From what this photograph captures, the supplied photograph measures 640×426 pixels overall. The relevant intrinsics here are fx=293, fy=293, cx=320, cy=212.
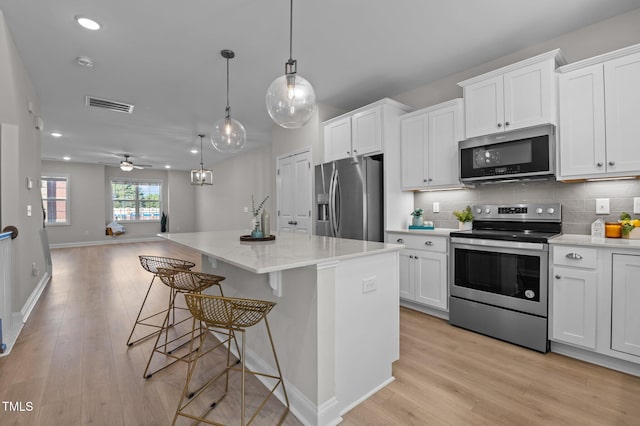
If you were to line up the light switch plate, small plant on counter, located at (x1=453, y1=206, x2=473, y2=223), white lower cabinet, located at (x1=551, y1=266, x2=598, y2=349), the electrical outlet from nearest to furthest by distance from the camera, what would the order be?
the electrical outlet < white lower cabinet, located at (x1=551, y1=266, x2=598, y2=349) < the light switch plate < small plant on counter, located at (x1=453, y1=206, x2=473, y2=223)

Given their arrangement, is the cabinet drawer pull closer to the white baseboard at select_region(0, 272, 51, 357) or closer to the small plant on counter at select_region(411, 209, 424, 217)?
the small plant on counter at select_region(411, 209, 424, 217)

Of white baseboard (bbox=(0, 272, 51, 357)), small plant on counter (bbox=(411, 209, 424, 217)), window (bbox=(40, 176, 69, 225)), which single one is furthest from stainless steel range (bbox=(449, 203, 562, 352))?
window (bbox=(40, 176, 69, 225))

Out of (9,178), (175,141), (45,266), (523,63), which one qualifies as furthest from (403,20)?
(45,266)

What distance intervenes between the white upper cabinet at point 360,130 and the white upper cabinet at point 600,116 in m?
1.61

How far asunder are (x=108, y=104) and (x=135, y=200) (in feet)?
23.3

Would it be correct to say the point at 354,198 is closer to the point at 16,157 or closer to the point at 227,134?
the point at 227,134

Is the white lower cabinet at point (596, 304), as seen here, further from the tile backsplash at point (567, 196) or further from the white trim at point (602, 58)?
the white trim at point (602, 58)

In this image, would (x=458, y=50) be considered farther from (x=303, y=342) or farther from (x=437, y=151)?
(x=303, y=342)

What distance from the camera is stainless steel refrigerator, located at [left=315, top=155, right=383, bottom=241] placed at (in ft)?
11.5

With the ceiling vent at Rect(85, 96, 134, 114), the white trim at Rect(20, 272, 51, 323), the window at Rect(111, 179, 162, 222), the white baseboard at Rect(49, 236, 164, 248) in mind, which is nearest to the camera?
the white trim at Rect(20, 272, 51, 323)

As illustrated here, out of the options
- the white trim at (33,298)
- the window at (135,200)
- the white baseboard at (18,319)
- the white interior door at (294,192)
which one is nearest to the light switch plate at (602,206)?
the white interior door at (294,192)

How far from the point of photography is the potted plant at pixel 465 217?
3230mm

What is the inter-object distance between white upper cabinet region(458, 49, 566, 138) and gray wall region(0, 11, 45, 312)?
421 centimetres

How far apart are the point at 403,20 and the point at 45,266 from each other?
20.1ft
